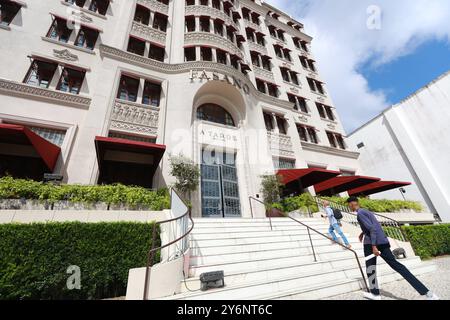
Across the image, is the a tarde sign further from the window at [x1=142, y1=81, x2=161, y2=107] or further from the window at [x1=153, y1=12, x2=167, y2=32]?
the window at [x1=153, y1=12, x2=167, y2=32]

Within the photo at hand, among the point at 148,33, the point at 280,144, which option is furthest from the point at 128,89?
the point at 280,144

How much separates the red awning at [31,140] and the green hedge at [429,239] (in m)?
16.5

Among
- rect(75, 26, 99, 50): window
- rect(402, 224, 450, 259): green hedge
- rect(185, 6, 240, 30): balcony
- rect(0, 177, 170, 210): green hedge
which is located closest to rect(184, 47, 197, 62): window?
rect(185, 6, 240, 30): balcony

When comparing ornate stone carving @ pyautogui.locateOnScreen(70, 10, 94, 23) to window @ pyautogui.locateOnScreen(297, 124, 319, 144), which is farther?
window @ pyautogui.locateOnScreen(297, 124, 319, 144)

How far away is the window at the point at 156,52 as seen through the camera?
14.7 m

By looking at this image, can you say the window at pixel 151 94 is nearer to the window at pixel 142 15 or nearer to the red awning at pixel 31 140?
the red awning at pixel 31 140

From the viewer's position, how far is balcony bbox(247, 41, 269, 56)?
67.3 feet

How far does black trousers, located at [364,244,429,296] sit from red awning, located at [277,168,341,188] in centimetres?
776

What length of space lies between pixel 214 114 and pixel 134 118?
5747mm

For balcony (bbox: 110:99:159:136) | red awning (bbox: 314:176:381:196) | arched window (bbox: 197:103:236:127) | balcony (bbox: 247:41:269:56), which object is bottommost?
red awning (bbox: 314:176:381:196)

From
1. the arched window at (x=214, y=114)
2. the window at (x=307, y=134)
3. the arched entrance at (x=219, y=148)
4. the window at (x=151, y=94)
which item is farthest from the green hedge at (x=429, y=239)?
the window at (x=151, y=94)

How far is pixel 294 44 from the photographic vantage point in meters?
25.6
